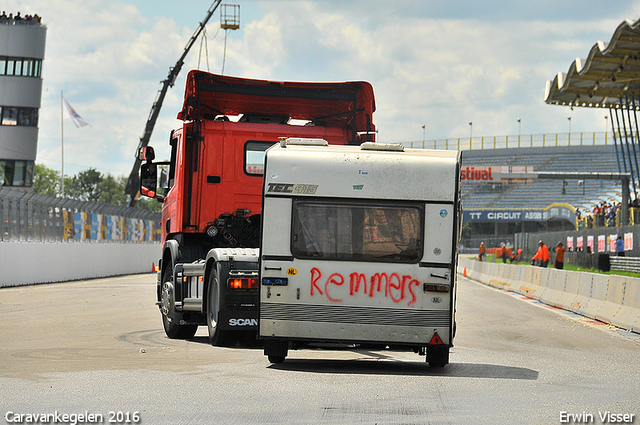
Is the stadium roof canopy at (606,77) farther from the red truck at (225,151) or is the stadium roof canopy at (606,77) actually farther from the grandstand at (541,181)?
the grandstand at (541,181)

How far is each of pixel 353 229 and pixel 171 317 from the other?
158 inches

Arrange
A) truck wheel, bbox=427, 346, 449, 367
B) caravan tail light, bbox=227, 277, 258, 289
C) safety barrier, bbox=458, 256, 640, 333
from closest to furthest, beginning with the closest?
truck wheel, bbox=427, 346, 449, 367
caravan tail light, bbox=227, 277, 258, 289
safety barrier, bbox=458, 256, 640, 333

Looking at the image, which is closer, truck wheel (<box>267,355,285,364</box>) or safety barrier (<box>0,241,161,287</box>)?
truck wheel (<box>267,355,285,364</box>)

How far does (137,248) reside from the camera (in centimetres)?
4378

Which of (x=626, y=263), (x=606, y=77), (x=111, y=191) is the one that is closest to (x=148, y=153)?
(x=626, y=263)

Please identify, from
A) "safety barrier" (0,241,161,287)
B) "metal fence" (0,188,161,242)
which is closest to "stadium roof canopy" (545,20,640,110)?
"metal fence" (0,188,161,242)

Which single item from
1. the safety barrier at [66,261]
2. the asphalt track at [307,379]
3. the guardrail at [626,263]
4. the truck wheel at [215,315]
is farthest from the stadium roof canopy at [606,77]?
the truck wheel at [215,315]

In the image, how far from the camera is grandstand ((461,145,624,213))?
100m

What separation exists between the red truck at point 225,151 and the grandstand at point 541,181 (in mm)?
85923

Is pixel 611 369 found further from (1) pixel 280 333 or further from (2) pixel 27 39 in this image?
(2) pixel 27 39

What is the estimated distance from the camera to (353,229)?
10.3 m

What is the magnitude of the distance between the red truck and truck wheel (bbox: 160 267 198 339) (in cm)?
2

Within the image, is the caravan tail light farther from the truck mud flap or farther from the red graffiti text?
the red graffiti text

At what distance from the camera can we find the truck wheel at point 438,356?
10.3 meters
